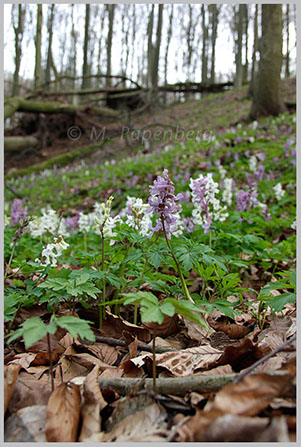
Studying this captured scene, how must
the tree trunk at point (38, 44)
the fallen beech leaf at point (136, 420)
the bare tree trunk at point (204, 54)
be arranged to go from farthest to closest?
the bare tree trunk at point (204, 54) < the tree trunk at point (38, 44) < the fallen beech leaf at point (136, 420)

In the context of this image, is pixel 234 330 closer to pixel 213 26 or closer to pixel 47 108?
pixel 47 108

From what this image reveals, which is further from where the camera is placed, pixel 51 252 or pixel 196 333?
pixel 51 252

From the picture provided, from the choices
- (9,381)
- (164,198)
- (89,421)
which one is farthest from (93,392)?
(164,198)

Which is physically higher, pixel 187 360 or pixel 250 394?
pixel 250 394

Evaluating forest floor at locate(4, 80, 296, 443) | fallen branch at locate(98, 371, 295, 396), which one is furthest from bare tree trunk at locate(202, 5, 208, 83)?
fallen branch at locate(98, 371, 295, 396)

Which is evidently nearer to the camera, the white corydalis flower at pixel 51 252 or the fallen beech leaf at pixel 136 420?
the fallen beech leaf at pixel 136 420

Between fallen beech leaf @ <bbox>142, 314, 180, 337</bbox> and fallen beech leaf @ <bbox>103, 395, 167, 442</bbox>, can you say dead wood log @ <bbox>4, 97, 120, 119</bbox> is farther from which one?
fallen beech leaf @ <bbox>103, 395, 167, 442</bbox>

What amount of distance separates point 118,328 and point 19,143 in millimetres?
16980

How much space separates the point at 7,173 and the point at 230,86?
18.8m

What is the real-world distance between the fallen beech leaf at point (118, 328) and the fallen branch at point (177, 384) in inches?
23.7

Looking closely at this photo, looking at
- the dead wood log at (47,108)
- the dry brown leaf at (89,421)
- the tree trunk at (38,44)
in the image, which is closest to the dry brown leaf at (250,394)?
the dry brown leaf at (89,421)

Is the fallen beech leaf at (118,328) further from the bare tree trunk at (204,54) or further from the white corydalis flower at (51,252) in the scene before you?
the bare tree trunk at (204,54)

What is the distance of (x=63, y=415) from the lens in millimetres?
1165

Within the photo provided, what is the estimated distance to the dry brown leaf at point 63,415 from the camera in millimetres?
1104
